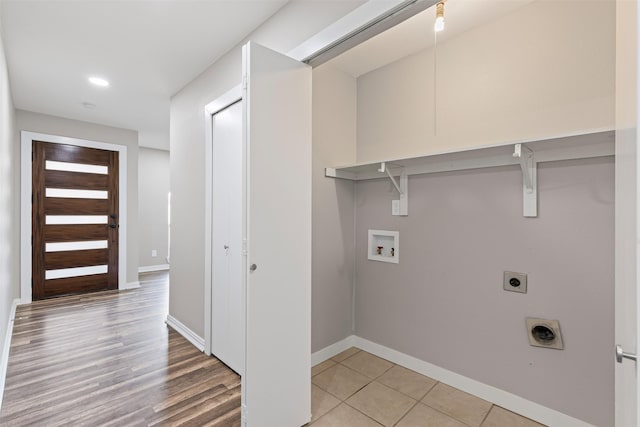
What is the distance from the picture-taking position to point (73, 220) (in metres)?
4.25

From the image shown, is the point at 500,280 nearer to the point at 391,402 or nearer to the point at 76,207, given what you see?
the point at 391,402

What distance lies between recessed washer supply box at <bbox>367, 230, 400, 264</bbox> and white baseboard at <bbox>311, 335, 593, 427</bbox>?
0.76m

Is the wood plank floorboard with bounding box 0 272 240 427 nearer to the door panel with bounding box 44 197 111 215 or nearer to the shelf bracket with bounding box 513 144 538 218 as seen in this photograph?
the door panel with bounding box 44 197 111 215

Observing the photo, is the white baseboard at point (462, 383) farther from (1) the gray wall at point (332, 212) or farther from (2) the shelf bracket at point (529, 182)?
(2) the shelf bracket at point (529, 182)

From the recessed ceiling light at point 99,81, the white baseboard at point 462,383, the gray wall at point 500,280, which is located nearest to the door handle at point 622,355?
the gray wall at point 500,280

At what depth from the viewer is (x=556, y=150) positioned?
1667 millimetres

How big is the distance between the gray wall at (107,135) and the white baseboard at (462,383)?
3.88 meters

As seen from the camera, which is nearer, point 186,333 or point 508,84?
point 508,84

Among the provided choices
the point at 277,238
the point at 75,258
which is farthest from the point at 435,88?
the point at 75,258

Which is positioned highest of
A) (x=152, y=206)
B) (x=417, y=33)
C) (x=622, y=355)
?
(x=417, y=33)

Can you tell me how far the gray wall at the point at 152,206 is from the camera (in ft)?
19.3

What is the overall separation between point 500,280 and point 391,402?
3.50 feet

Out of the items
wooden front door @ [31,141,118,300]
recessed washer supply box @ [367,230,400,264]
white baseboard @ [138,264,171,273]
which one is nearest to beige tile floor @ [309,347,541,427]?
recessed washer supply box @ [367,230,400,264]

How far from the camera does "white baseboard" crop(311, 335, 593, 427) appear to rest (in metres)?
1.67
